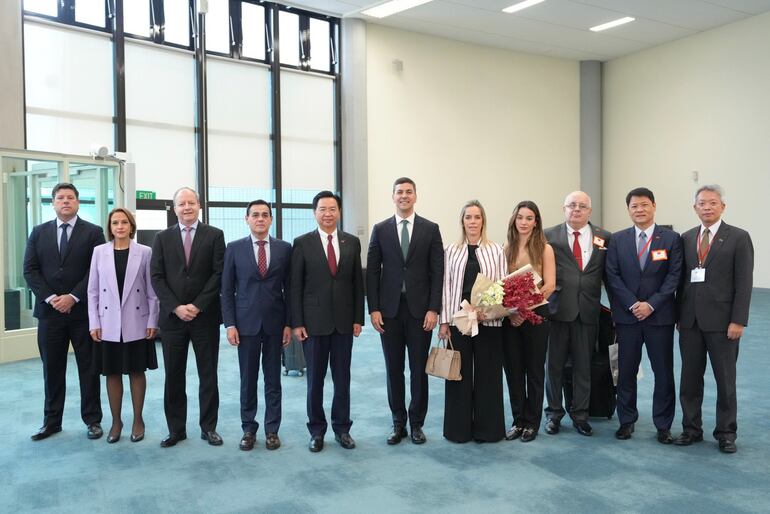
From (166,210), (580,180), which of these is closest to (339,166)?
(166,210)

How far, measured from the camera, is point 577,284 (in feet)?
13.4

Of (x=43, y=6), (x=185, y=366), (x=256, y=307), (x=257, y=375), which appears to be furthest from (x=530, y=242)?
(x=43, y=6)

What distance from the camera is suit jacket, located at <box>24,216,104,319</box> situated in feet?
13.8

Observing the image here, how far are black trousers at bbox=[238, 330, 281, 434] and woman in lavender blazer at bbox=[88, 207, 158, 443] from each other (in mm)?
652

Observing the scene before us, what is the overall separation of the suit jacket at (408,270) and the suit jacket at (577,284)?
0.80m

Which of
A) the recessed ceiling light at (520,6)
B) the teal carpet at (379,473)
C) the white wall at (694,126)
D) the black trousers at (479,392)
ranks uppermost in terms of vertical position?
the recessed ceiling light at (520,6)

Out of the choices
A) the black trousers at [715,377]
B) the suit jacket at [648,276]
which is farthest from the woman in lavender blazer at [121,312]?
the black trousers at [715,377]

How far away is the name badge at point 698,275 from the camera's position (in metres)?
3.80

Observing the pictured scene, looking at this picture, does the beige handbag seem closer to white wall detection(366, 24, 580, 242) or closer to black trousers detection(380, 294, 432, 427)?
black trousers detection(380, 294, 432, 427)

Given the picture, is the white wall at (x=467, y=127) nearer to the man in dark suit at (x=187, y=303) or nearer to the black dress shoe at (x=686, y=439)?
the man in dark suit at (x=187, y=303)

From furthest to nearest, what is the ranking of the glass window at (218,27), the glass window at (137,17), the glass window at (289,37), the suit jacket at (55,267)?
the glass window at (289,37)
the glass window at (218,27)
the glass window at (137,17)
the suit jacket at (55,267)

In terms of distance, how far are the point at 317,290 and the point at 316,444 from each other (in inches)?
36.4

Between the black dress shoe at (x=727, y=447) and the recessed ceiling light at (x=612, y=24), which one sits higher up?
the recessed ceiling light at (x=612, y=24)

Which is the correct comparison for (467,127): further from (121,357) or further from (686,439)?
(121,357)
